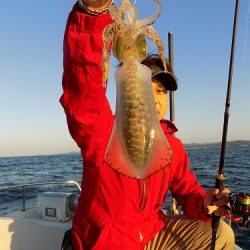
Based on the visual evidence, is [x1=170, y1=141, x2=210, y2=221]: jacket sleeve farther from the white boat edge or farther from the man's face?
the white boat edge

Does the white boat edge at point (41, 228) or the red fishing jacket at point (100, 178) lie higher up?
the red fishing jacket at point (100, 178)

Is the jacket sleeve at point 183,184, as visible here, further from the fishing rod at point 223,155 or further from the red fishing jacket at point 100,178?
the fishing rod at point 223,155

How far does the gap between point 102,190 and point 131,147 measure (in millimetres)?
1233

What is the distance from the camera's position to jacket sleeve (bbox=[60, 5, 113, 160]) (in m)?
2.16

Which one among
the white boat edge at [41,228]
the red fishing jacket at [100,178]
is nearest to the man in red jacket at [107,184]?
the red fishing jacket at [100,178]

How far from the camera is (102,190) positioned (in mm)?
3082

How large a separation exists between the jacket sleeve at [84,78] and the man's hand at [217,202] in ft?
A: 4.72

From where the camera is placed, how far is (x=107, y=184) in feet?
10.2

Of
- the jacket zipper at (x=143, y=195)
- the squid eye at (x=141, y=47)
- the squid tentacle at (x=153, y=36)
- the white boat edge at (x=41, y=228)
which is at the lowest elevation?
the white boat edge at (x=41, y=228)

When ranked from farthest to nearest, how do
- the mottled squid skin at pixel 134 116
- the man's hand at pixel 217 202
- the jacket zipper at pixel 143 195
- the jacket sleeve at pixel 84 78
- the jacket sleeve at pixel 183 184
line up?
1. the jacket sleeve at pixel 183 184
2. the man's hand at pixel 217 202
3. the jacket zipper at pixel 143 195
4. the jacket sleeve at pixel 84 78
5. the mottled squid skin at pixel 134 116

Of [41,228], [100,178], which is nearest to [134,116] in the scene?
[100,178]

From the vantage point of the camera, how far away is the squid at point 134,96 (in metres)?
1.87

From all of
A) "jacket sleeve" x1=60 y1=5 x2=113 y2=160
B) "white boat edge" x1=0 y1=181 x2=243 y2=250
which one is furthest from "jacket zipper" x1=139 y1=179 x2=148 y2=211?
"white boat edge" x1=0 y1=181 x2=243 y2=250

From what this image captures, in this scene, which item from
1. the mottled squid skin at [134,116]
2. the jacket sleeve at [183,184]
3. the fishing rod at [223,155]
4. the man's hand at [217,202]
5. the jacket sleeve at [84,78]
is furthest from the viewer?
the jacket sleeve at [183,184]
